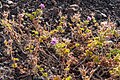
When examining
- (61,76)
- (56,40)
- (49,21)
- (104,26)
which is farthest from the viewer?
(49,21)

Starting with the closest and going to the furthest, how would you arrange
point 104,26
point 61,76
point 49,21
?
point 61,76, point 104,26, point 49,21

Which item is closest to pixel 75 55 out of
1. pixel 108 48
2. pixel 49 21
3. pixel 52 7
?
pixel 108 48

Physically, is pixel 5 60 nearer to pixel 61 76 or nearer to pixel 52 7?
pixel 61 76

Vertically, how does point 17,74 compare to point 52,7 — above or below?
below

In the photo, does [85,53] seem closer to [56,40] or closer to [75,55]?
[75,55]

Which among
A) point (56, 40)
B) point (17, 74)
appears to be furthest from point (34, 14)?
point (17, 74)

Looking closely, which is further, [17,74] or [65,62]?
[65,62]
